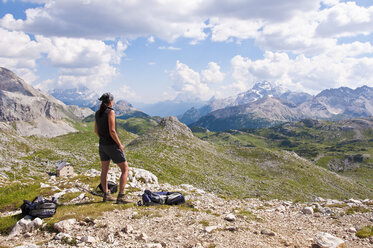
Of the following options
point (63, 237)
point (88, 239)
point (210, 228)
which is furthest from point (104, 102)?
point (210, 228)

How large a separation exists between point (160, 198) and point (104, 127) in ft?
17.8

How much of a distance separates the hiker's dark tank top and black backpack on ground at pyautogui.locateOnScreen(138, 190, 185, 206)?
3.95m

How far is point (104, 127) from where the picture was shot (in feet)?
39.5

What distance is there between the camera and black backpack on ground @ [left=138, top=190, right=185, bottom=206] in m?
13.5

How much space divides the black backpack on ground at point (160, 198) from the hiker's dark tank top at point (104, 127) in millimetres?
3952

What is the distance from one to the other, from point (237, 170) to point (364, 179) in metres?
139

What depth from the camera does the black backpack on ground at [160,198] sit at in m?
13.5

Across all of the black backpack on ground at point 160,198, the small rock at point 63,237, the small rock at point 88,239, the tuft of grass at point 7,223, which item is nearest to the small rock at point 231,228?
the black backpack on ground at point 160,198

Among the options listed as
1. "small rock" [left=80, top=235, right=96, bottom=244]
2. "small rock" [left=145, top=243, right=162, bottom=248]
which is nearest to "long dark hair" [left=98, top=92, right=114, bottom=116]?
A: "small rock" [left=80, top=235, right=96, bottom=244]

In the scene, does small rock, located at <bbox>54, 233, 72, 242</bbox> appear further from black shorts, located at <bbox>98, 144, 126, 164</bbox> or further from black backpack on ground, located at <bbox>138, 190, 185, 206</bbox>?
black backpack on ground, located at <bbox>138, 190, 185, 206</bbox>

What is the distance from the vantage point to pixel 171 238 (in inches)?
346

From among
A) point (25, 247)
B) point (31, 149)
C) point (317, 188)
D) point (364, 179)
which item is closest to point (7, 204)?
point (25, 247)

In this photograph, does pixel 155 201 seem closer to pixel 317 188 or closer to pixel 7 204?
pixel 7 204

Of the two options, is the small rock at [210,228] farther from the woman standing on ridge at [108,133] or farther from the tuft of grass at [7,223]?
the tuft of grass at [7,223]
